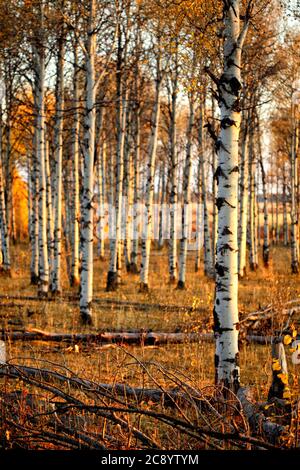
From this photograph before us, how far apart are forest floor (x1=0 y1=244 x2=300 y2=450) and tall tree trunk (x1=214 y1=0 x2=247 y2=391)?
1.34 ft

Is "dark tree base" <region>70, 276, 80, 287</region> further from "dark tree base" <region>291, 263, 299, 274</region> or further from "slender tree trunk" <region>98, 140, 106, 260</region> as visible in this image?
"dark tree base" <region>291, 263, 299, 274</region>

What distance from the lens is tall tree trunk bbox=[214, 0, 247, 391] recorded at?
591cm

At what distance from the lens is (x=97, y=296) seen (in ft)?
47.3

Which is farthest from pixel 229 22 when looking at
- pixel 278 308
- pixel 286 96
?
pixel 286 96

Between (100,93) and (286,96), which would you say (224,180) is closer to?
(100,93)

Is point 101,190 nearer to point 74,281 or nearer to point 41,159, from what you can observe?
point 74,281

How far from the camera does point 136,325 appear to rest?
10227 mm

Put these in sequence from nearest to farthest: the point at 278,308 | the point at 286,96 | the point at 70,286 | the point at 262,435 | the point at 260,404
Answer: the point at 262,435, the point at 260,404, the point at 278,308, the point at 70,286, the point at 286,96

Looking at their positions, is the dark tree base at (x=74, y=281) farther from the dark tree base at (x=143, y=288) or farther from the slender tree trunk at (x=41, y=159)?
the slender tree trunk at (x=41, y=159)

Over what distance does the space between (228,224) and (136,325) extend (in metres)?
4.85

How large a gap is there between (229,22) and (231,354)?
398 centimetres

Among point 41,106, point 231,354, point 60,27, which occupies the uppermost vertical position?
point 60,27

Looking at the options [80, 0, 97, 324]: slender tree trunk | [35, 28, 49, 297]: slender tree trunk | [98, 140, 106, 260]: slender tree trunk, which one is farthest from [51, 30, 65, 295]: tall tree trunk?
[98, 140, 106, 260]: slender tree trunk

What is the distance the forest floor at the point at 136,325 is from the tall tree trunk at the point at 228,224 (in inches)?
16.1
